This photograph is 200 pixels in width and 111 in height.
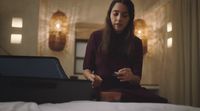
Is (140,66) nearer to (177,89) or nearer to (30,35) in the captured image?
(177,89)

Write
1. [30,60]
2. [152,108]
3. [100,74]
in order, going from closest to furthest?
[152,108]
[30,60]
[100,74]

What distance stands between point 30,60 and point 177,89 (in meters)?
1.02

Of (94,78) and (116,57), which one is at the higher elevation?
(116,57)

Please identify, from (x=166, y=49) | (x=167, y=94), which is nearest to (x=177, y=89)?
(x=167, y=94)

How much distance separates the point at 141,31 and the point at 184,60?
A: 0.36 meters

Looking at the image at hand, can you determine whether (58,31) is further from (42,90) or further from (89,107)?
(89,107)

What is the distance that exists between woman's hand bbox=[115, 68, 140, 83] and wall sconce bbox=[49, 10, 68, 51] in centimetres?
42

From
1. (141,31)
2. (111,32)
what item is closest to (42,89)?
(111,32)

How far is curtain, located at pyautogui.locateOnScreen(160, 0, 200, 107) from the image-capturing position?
1.86 metres

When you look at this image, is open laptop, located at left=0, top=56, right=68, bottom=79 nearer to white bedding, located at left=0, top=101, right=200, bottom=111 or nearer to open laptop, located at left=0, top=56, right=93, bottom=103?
open laptop, located at left=0, top=56, right=93, bottom=103

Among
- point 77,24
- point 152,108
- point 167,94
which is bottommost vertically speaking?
point 167,94

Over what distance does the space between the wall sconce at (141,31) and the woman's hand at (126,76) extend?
19 cm

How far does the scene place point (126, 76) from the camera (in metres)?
1.79

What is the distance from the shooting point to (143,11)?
1896 millimetres
